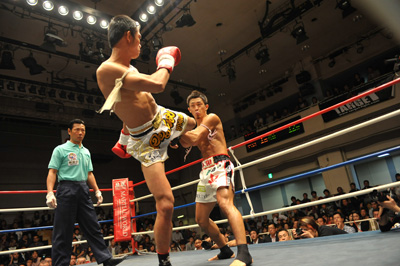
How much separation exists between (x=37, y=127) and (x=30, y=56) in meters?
3.77

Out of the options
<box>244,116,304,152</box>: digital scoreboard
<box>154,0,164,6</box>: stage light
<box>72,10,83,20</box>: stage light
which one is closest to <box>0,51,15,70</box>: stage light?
<box>72,10,83,20</box>: stage light

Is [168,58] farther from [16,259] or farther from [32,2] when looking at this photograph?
[16,259]

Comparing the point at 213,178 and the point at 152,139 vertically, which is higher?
the point at 152,139

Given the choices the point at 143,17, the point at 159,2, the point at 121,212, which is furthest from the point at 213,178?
the point at 143,17

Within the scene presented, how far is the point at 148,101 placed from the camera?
1569 mm

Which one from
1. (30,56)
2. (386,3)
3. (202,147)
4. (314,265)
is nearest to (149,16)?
(30,56)

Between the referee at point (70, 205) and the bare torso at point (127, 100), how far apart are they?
909 mm

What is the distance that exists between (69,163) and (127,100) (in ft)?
3.41

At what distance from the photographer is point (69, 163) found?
2229mm

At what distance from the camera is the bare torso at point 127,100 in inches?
56.5

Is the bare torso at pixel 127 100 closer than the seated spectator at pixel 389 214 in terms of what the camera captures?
Yes

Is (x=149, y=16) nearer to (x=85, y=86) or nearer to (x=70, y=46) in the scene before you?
(x=70, y=46)

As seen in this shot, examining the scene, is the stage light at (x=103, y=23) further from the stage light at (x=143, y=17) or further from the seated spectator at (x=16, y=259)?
the seated spectator at (x=16, y=259)

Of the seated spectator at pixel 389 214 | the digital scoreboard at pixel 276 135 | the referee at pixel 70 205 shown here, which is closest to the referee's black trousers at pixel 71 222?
the referee at pixel 70 205
